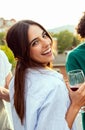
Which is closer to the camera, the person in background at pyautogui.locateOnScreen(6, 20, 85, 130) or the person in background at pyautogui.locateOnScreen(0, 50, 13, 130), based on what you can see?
the person in background at pyautogui.locateOnScreen(6, 20, 85, 130)

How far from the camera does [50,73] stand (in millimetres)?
1479

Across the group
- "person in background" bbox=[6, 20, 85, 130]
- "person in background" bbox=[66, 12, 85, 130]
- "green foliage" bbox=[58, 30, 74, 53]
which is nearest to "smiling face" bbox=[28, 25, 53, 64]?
"person in background" bbox=[6, 20, 85, 130]

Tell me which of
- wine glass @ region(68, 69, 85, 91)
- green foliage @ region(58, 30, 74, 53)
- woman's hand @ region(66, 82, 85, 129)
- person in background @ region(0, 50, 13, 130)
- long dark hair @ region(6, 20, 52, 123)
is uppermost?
long dark hair @ region(6, 20, 52, 123)

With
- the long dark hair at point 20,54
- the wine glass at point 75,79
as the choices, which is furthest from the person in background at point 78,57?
the long dark hair at point 20,54

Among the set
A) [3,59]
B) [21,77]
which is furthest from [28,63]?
[3,59]

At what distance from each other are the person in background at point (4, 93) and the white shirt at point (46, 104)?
0.40 m

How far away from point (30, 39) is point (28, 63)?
0.11 metres

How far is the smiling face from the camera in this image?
1.46m

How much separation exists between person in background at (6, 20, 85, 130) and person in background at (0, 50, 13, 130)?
0.30m

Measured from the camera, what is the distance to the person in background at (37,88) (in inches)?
55.1

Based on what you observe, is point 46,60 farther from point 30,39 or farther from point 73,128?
point 73,128

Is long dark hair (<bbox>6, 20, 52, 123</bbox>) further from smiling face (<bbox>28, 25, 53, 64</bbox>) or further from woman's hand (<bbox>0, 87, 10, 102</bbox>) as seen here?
woman's hand (<bbox>0, 87, 10, 102</bbox>)

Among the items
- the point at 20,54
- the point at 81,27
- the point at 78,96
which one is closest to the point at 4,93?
the point at 20,54

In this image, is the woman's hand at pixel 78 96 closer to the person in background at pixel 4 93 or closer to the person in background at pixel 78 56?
the person in background at pixel 4 93
